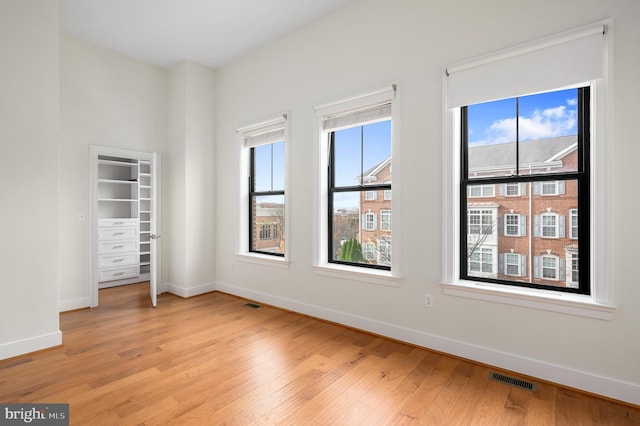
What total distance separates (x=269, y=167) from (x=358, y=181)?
1583 millimetres

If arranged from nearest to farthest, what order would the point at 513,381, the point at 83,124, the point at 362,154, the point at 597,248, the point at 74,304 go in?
1. the point at 597,248
2. the point at 513,381
3. the point at 362,154
4. the point at 74,304
5. the point at 83,124

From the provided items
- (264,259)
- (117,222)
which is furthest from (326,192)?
(117,222)

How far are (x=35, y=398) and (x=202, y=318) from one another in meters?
1.72

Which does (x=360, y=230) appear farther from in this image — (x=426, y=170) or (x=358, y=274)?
(x=426, y=170)

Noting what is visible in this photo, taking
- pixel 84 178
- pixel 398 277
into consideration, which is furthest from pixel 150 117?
pixel 398 277

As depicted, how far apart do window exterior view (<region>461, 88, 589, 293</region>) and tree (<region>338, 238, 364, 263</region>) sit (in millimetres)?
1128

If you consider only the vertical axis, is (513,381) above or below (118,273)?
below

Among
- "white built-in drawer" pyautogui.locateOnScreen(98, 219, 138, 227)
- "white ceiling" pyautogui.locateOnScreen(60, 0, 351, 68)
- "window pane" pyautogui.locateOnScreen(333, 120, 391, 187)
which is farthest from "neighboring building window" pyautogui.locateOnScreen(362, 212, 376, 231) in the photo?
"white built-in drawer" pyautogui.locateOnScreen(98, 219, 138, 227)

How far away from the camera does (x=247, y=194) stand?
484 cm

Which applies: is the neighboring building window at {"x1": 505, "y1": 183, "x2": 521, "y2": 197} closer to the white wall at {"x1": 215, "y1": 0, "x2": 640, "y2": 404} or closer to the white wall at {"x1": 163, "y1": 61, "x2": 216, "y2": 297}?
the white wall at {"x1": 215, "y1": 0, "x2": 640, "y2": 404}

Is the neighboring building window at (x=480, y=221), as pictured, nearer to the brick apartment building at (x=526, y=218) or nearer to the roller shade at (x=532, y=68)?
the brick apartment building at (x=526, y=218)

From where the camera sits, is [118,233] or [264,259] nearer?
[264,259]

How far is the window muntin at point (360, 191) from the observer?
343 centimetres

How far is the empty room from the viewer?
7.07ft
